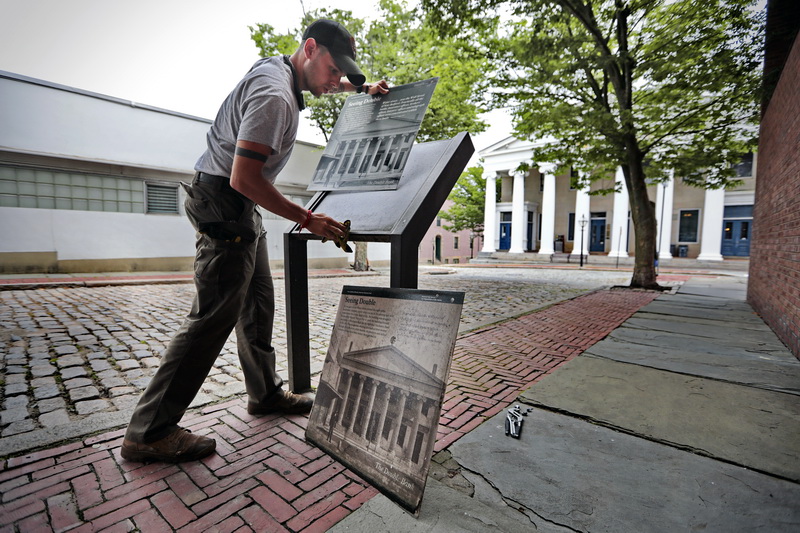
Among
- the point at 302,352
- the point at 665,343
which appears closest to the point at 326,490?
the point at 302,352

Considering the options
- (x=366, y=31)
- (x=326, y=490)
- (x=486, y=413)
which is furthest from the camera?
(x=366, y=31)

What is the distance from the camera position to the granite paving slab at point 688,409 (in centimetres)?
215

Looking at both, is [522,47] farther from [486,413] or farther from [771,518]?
[771,518]

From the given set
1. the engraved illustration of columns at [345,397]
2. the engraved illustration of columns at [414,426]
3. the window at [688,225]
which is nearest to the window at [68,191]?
the engraved illustration of columns at [345,397]

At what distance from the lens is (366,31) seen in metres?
15.3

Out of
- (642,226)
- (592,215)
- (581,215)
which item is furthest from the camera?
(592,215)

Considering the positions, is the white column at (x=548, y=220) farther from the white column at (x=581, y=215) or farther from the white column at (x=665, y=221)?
the white column at (x=665, y=221)

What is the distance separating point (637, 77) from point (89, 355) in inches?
454

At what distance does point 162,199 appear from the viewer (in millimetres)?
13781

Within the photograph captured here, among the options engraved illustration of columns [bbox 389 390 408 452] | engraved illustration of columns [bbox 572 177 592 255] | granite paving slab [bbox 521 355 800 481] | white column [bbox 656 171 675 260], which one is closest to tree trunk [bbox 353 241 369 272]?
granite paving slab [bbox 521 355 800 481]

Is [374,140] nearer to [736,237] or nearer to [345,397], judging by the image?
[345,397]

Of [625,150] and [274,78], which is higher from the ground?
[625,150]

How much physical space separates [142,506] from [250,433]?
0.69 metres

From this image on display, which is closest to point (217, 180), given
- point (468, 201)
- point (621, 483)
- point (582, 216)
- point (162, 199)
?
point (621, 483)
